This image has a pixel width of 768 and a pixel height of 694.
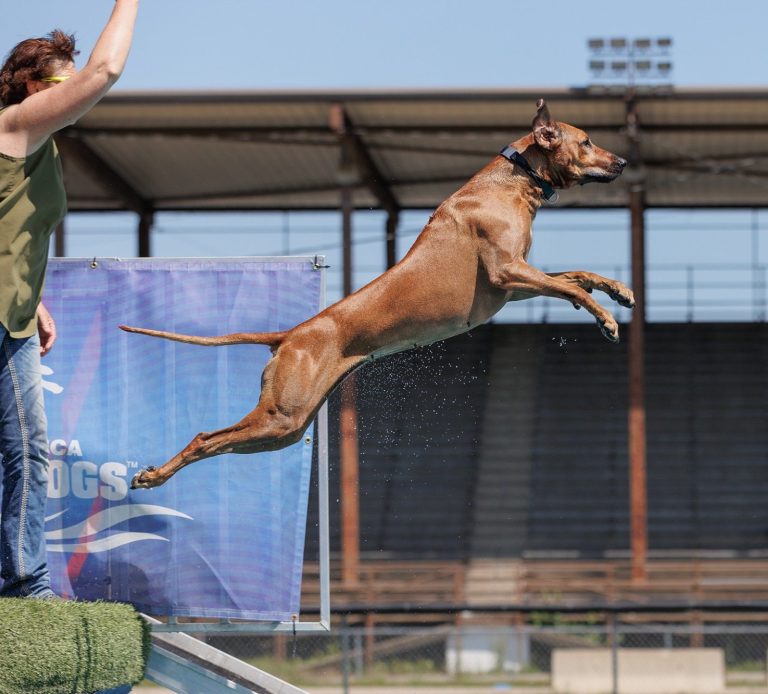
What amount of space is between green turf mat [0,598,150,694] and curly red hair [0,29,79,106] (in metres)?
1.72

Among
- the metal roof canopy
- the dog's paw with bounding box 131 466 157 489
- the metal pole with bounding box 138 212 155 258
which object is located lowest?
the dog's paw with bounding box 131 466 157 489

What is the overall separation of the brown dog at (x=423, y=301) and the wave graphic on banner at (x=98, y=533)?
3.70ft

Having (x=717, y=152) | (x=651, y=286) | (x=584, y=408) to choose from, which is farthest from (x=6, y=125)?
(x=651, y=286)

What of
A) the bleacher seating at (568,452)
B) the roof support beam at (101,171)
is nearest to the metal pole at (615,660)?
the bleacher seating at (568,452)

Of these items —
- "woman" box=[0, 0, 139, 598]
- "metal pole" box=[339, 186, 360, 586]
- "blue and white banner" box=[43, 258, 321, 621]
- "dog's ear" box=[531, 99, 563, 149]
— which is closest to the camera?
"woman" box=[0, 0, 139, 598]

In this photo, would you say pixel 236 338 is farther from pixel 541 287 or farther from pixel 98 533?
pixel 98 533

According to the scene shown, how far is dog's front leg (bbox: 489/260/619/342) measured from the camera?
4.23 m

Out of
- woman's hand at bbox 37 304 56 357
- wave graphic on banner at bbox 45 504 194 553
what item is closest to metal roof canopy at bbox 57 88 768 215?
wave graphic on banner at bbox 45 504 194 553

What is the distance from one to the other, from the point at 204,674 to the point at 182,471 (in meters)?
0.88

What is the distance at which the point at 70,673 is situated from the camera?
4.38m

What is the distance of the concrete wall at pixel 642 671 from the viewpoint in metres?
12.9

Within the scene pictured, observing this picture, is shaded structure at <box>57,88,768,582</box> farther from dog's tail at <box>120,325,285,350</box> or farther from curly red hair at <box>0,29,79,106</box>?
curly red hair at <box>0,29,79,106</box>

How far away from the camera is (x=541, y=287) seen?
425 centimetres

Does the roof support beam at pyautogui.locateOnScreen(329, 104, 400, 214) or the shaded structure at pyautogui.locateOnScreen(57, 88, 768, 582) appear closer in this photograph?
the shaded structure at pyautogui.locateOnScreen(57, 88, 768, 582)
